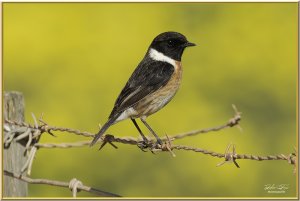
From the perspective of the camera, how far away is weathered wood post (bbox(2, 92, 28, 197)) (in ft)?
14.4

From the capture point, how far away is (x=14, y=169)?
4.40 m

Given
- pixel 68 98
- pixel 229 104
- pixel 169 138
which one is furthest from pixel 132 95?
pixel 229 104

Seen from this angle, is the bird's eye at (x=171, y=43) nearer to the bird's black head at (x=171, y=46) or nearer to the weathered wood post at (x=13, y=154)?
the bird's black head at (x=171, y=46)

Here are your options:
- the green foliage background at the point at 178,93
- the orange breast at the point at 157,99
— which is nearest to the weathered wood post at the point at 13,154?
the orange breast at the point at 157,99

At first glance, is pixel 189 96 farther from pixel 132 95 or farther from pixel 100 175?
pixel 132 95

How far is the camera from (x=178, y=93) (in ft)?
28.6

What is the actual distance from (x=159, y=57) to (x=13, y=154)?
2.39 meters

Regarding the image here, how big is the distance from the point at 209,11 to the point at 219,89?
1679 mm

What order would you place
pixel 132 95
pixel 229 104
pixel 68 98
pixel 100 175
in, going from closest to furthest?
1. pixel 132 95
2. pixel 100 175
3. pixel 68 98
4. pixel 229 104

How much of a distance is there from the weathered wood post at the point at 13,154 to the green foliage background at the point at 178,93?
9.90 ft

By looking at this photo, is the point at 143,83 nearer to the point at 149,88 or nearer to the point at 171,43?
the point at 149,88

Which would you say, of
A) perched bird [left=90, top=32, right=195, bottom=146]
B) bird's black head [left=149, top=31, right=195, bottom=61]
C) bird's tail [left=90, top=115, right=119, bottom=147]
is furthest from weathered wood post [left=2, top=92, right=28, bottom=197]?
bird's black head [left=149, top=31, right=195, bottom=61]

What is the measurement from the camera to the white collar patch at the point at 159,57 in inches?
250

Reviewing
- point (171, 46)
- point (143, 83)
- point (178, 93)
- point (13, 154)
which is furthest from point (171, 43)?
point (13, 154)
